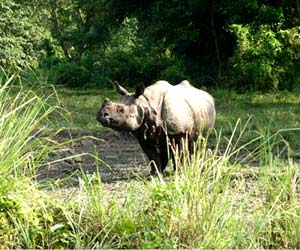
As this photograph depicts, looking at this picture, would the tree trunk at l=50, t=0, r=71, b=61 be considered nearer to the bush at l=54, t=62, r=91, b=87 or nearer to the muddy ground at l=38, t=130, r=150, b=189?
the bush at l=54, t=62, r=91, b=87

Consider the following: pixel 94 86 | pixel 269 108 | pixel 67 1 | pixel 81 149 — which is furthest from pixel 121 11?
pixel 67 1

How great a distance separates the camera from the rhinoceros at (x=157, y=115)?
8.21m

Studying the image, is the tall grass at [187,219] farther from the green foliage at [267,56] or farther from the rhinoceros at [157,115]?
the green foliage at [267,56]

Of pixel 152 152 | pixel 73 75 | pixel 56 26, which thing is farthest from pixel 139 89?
pixel 56 26

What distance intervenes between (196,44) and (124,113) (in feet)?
49.9

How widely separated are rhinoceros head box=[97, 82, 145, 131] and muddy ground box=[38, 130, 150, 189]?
0.26 meters

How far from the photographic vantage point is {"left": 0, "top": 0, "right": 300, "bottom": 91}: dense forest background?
20031mm

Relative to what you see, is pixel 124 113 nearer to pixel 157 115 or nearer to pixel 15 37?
pixel 157 115

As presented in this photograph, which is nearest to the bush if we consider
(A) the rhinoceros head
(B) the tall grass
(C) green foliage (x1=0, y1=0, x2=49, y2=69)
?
(C) green foliage (x1=0, y1=0, x2=49, y2=69)

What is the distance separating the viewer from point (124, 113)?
8.21 m

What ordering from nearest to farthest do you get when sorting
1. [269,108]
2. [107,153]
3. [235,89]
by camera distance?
[107,153] < [269,108] < [235,89]

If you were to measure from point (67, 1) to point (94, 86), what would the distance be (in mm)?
15475

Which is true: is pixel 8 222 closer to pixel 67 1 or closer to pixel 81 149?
pixel 81 149

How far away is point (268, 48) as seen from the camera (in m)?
19.7
